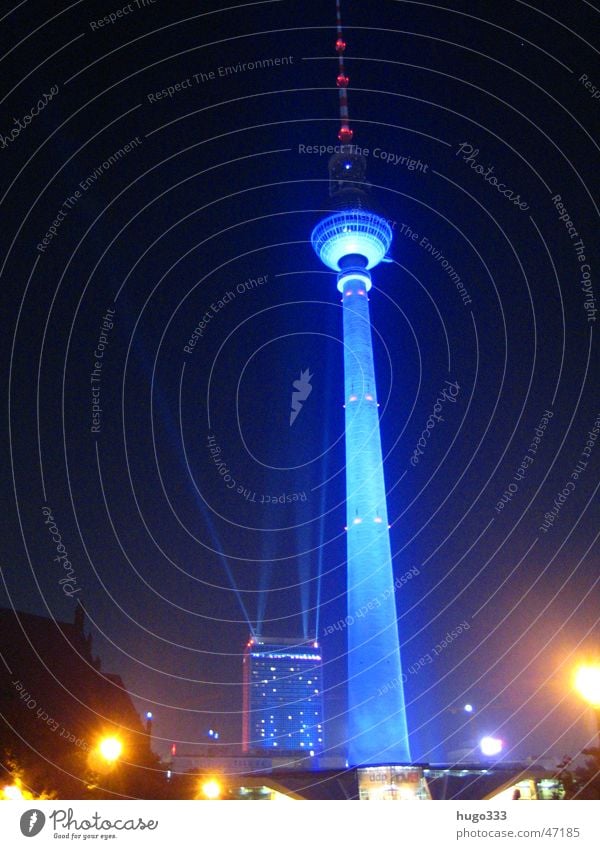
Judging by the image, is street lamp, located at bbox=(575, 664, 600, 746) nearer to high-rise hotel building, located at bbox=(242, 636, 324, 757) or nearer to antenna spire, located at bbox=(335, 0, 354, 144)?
antenna spire, located at bbox=(335, 0, 354, 144)

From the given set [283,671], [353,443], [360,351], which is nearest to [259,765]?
[353,443]

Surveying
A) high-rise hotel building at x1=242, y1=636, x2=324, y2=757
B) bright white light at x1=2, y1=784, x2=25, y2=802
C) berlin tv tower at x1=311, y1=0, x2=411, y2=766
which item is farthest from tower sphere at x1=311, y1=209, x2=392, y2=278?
high-rise hotel building at x1=242, y1=636, x2=324, y2=757

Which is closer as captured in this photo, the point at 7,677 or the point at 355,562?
the point at 7,677

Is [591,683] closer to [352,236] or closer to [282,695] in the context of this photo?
[352,236]

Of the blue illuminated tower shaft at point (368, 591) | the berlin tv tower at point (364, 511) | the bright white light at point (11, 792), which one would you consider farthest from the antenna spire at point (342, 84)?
the bright white light at point (11, 792)

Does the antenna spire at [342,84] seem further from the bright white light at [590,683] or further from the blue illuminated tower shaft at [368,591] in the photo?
→ the bright white light at [590,683]

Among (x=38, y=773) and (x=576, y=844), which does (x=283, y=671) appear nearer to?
(x=38, y=773)
